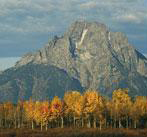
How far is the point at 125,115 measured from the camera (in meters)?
135

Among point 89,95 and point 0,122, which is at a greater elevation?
point 89,95

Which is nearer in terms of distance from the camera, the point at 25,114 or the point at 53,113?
the point at 53,113

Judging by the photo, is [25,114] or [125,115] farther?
[25,114]

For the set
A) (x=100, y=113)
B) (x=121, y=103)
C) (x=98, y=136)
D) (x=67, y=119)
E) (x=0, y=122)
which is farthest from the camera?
(x=0, y=122)

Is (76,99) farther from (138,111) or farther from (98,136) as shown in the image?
(98,136)

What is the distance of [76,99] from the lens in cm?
13450

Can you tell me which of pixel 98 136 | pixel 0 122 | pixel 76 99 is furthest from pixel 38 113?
pixel 98 136

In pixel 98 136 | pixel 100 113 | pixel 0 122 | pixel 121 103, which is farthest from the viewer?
pixel 0 122

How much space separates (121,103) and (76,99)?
16181 mm

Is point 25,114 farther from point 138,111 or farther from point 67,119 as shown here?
point 138,111

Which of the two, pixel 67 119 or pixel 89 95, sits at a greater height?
pixel 89 95

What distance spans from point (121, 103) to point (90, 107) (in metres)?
14.6

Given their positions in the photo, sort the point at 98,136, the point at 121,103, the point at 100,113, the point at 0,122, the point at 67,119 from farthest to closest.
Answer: the point at 0,122 → the point at 67,119 → the point at 121,103 → the point at 100,113 → the point at 98,136

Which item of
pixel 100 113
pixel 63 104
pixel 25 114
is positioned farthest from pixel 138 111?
pixel 25 114
